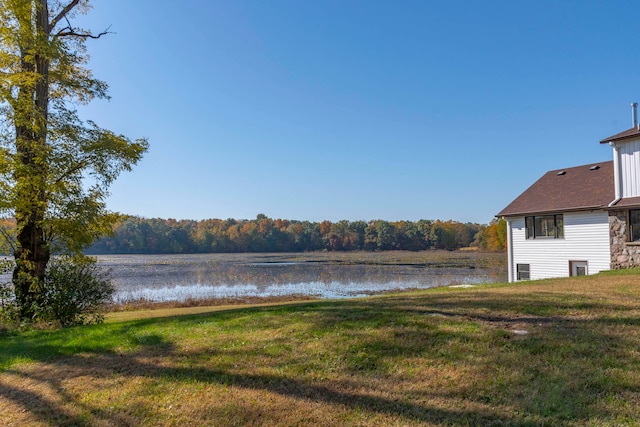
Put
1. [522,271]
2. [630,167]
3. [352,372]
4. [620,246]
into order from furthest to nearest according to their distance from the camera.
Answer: [522,271], [620,246], [630,167], [352,372]

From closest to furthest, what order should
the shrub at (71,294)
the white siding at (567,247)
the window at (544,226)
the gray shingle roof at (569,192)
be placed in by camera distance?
the shrub at (71,294) < the white siding at (567,247) < the gray shingle roof at (569,192) < the window at (544,226)

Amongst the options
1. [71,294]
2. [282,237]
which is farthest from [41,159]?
[282,237]

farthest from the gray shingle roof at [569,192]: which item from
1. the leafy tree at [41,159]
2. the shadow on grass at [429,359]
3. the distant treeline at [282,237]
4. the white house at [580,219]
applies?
the distant treeline at [282,237]

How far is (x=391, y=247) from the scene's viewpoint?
104562 mm

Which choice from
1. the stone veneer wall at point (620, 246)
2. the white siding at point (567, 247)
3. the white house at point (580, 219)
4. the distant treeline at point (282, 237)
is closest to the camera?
the stone veneer wall at point (620, 246)

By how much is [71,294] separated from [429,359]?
9.49 metres

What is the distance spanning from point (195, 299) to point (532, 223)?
17912 mm

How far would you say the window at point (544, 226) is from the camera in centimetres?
1911

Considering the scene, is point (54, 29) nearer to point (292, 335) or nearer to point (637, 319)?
point (292, 335)

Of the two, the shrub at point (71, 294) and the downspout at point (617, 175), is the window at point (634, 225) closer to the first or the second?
the downspout at point (617, 175)

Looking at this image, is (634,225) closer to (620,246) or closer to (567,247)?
(620,246)

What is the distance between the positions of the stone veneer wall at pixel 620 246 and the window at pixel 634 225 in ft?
0.59

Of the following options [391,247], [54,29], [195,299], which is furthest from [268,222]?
[54,29]

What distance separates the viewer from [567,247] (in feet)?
61.2
